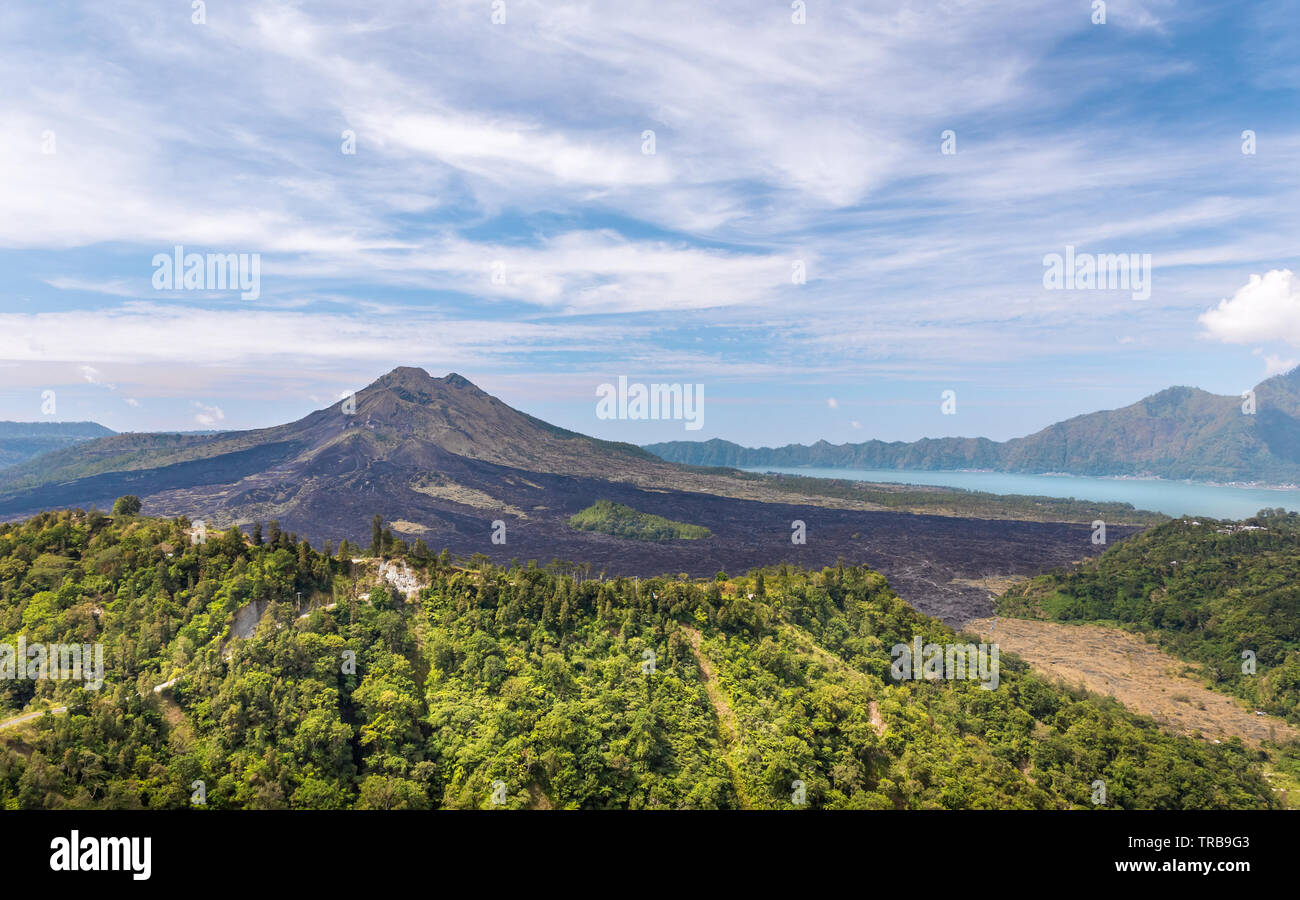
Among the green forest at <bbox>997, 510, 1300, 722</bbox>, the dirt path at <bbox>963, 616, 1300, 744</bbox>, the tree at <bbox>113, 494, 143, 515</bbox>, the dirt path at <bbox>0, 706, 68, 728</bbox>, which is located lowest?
the dirt path at <bbox>963, 616, 1300, 744</bbox>

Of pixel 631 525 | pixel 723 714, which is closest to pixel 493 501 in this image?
pixel 631 525

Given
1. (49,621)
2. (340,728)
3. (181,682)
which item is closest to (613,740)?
(340,728)

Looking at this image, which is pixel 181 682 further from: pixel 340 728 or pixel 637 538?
pixel 637 538

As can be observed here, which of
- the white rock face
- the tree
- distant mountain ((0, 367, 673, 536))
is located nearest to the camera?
the white rock face

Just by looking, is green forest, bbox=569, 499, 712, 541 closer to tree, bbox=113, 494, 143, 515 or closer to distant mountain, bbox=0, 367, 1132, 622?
distant mountain, bbox=0, 367, 1132, 622

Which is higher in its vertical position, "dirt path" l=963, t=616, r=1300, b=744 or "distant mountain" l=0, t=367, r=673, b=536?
"distant mountain" l=0, t=367, r=673, b=536
